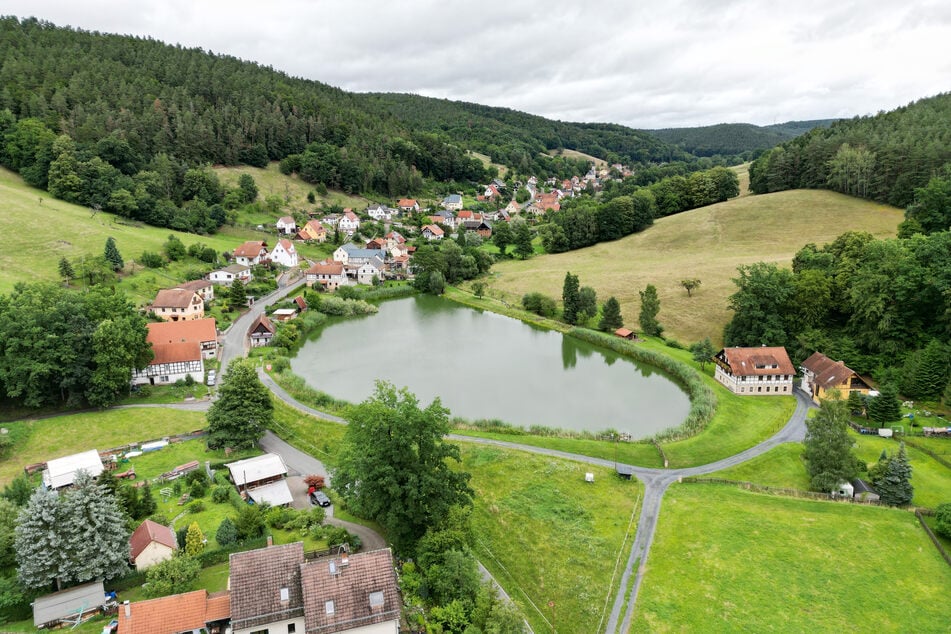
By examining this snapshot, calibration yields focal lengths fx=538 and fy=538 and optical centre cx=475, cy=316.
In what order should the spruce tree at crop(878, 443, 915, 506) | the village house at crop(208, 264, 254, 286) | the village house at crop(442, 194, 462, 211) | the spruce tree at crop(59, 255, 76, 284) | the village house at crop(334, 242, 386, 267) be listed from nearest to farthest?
the spruce tree at crop(878, 443, 915, 506) < the spruce tree at crop(59, 255, 76, 284) < the village house at crop(208, 264, 254, 286) < the village house at crop(334, 242, 386, 267) < the village house at crop(442, 194, 462, 211)

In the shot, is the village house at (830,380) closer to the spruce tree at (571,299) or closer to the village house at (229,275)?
the spruce tree at (571,299)

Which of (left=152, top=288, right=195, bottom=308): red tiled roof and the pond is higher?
(left=152, top=288, right=195, bottom=308): red tiled roof

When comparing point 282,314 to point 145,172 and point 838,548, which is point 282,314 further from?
point 838,548

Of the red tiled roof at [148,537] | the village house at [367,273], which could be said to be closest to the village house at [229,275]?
the village house at [367,273]

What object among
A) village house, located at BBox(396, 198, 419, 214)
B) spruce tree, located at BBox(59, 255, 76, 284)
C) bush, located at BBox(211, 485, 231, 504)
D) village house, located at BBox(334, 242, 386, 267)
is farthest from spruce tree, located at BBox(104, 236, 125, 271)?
village house, located at BBox(396, 198, 419, 214)

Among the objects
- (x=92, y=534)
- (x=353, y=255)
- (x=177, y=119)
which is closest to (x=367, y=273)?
(x=353, y=255)

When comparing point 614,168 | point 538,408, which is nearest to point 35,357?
point 538,408

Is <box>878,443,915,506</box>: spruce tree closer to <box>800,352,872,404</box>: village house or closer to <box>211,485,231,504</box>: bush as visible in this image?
<box>800,352,872,404</box>: village house
